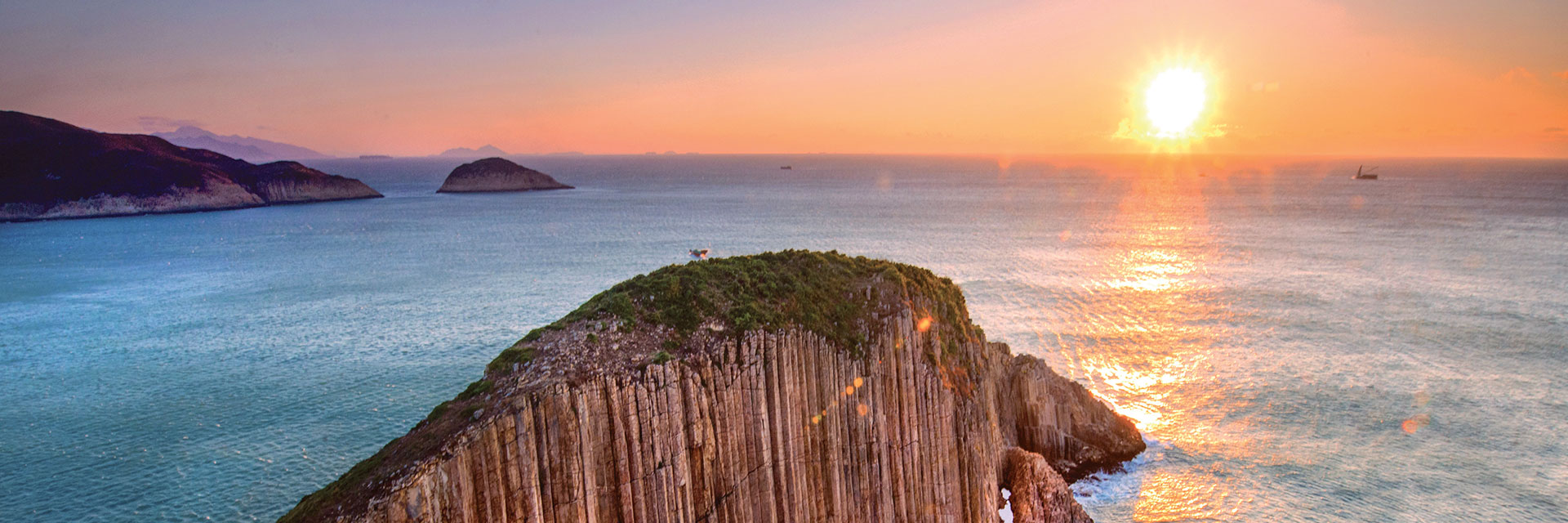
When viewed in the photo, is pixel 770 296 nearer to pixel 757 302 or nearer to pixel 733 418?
pixel 757 302

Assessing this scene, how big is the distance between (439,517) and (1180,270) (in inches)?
2772

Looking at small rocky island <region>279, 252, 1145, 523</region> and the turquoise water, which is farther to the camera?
the turquoise water

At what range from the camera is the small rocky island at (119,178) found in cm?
11719

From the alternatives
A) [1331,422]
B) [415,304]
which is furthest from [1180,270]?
[415,304]

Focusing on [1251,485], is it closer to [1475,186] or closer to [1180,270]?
[1180,270]

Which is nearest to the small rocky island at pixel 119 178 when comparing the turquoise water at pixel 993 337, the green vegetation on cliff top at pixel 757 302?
the turquoise water at pixel 993 337

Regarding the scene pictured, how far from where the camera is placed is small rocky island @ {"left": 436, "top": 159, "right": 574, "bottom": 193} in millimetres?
181250

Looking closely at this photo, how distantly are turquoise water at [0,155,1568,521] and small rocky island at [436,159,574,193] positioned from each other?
81.9 m

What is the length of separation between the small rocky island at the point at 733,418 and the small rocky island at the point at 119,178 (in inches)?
5726

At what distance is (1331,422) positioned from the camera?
32375 millimetres

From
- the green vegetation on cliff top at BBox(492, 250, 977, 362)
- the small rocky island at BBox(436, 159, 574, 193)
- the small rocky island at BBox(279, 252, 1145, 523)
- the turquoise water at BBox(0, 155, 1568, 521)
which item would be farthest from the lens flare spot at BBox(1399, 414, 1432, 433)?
the small rocky island at BBox(436, 159, 574, 193)

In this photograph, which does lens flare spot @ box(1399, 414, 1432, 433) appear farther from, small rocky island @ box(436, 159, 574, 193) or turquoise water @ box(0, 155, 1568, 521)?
small rocky island @ box(436, 159, 574, 193)

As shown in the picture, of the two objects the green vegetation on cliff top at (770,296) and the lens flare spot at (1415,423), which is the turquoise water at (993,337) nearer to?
the lens flare spot at (1415,423)

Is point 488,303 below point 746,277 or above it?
below
